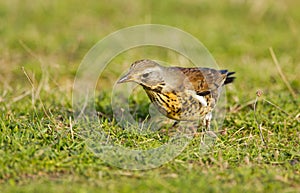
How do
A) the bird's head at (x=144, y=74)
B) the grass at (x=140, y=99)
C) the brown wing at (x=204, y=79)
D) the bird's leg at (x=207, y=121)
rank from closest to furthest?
the grass at (x=140, y=99)
the bird's head at (x=144, y=74)
the brown wing at (x=204, y=79)
the bird's leg at (x=207, y=121)

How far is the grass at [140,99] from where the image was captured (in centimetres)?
480

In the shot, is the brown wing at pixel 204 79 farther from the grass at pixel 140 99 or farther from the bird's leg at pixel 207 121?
the grass at pixel 140 99

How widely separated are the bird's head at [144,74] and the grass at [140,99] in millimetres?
581

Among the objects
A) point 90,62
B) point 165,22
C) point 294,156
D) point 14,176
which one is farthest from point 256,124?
point 165,22

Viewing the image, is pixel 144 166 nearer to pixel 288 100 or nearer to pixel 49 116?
pixel 49 116

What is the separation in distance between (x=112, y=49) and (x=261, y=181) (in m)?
5.60

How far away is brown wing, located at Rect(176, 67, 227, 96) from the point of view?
6.22 meters

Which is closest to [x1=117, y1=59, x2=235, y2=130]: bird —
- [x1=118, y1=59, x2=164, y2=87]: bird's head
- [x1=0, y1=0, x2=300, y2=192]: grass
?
[x1=118, y1=59, x2=164, y2=87]: bird's head

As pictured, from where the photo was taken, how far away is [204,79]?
6398 millimetres

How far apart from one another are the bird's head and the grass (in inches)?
22.9

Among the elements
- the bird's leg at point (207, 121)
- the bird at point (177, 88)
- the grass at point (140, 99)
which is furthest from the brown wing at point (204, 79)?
the grass at point (140, 99)

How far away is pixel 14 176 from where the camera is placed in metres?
4.84

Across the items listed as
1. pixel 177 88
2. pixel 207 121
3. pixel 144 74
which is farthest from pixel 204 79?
pixel 144 74

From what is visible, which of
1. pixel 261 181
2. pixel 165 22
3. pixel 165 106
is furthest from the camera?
pixel 165 22
